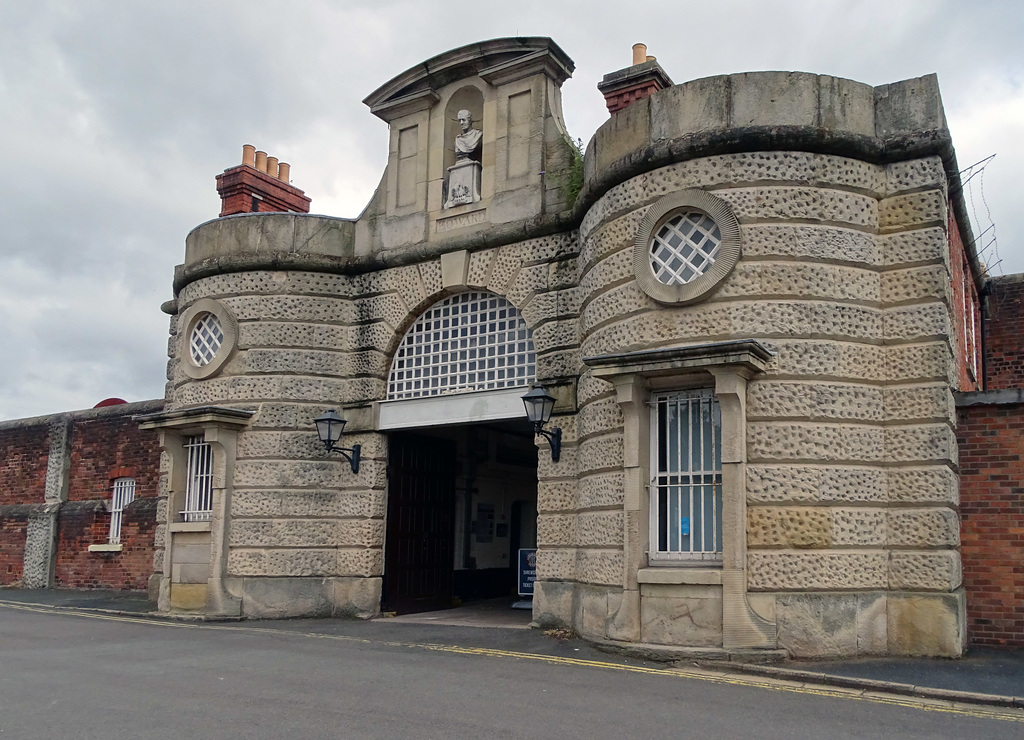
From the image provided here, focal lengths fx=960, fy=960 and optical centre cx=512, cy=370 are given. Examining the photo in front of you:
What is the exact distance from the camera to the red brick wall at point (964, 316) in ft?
39.2

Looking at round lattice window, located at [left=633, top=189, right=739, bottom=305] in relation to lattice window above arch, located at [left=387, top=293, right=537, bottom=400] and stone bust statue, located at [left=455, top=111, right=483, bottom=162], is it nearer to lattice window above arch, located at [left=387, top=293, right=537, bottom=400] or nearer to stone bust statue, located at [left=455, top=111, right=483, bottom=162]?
lattice window above arch, located at [left=387, top=293, right=537, bottom=400]

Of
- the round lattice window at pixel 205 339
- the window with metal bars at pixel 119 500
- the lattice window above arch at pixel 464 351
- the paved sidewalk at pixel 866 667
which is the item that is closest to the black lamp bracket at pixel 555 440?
the lattice window above arch at pixel 464 351

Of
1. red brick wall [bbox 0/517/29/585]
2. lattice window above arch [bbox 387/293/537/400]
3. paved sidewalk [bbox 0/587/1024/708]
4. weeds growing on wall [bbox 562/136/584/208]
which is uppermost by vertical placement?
weeds growing on wall [bbox 562/136/584/208]

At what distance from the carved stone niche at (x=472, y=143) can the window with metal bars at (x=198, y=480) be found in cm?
414

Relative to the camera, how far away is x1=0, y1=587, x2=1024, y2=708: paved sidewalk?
827 centimetres

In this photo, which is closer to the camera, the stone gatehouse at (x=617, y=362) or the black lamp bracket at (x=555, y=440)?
the stone gatehouse at (x=617, y=362)

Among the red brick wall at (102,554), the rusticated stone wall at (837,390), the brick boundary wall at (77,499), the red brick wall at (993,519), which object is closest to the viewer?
the rusticated stone wall at (837,390)

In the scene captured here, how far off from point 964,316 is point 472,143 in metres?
7.52

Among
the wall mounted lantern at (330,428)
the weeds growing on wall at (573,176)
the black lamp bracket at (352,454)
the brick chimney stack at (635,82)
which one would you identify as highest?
the brick chimney stack at (635,82)

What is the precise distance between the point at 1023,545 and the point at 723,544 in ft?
11.2

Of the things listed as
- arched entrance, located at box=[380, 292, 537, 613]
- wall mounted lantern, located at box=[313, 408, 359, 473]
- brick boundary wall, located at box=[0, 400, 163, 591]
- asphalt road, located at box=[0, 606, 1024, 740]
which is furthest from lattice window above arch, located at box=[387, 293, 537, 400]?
brick boundary wall, located at box=[0, 400, 163, 591]

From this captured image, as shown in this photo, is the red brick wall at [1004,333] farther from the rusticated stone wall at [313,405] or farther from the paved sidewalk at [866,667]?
the rusticated stone wall at [313,405]

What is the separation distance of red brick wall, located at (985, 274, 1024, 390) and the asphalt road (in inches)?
382

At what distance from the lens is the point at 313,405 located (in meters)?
14.9
